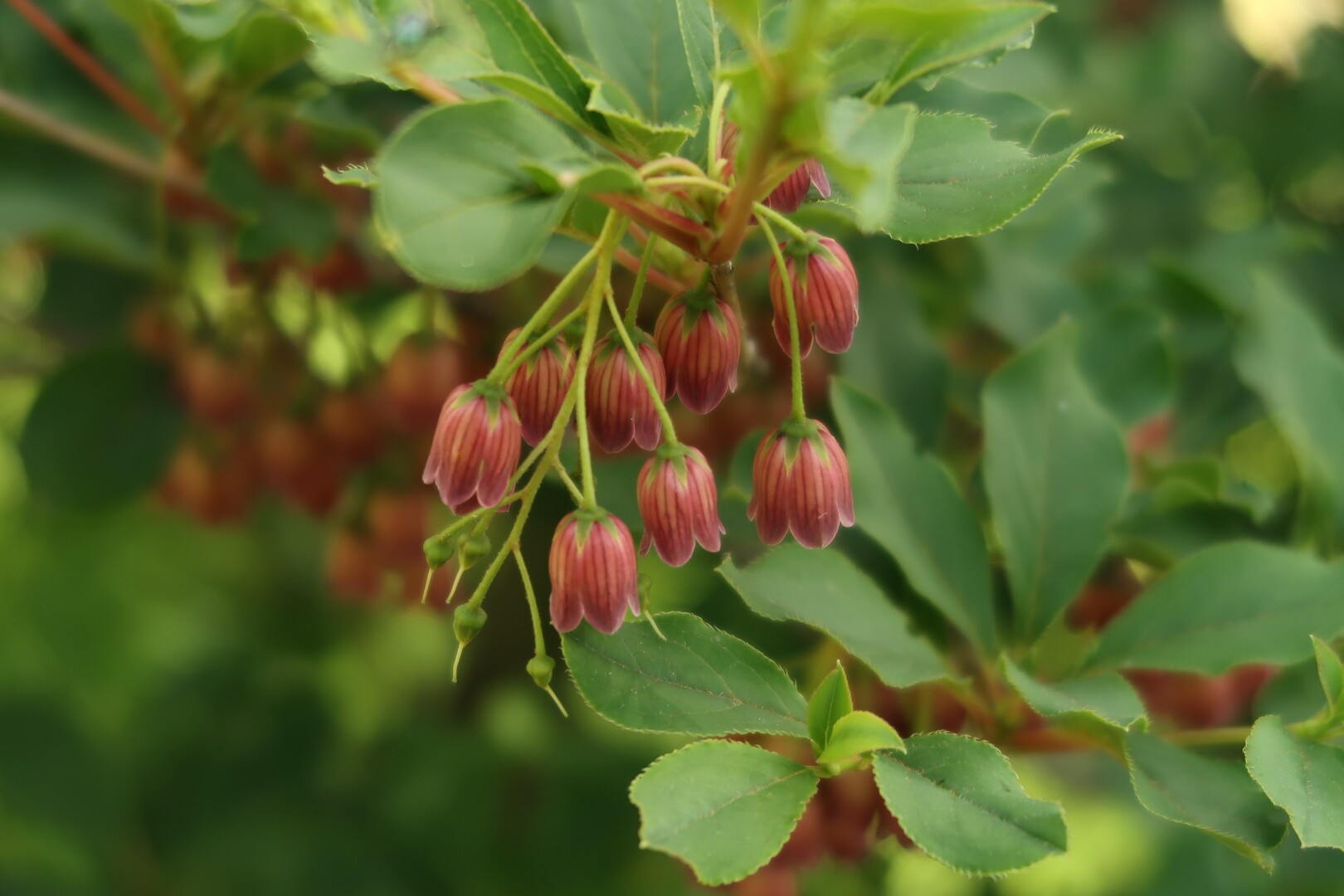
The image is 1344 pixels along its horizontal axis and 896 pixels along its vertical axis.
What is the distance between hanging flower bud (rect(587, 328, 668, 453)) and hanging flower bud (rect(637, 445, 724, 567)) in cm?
2

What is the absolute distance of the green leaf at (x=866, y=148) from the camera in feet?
1.74

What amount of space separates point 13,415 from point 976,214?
188cm

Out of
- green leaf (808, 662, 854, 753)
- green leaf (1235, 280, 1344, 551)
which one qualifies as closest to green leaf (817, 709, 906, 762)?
green leaf (808, 662, 854, 753)

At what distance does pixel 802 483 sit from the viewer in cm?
76

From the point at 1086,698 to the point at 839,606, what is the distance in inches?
7.6

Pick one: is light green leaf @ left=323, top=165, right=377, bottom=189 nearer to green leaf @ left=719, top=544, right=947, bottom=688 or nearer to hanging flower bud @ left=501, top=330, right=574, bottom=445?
hanging flower bud @ left=501, top=330, right=574, bottom=445

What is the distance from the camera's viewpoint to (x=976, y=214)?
2.34 ft

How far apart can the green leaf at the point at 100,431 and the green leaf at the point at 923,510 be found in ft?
2.98

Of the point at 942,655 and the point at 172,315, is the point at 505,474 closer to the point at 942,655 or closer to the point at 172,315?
the point at 942,655

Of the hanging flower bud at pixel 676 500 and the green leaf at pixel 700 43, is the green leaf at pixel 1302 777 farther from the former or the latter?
the green leaf at pixel 700 43

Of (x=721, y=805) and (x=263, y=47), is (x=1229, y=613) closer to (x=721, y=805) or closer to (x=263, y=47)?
(x=721, y=805)

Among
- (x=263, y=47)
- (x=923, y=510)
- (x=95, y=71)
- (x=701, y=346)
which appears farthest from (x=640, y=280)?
(x=95, y=71)

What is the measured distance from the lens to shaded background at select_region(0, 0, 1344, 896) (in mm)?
1302

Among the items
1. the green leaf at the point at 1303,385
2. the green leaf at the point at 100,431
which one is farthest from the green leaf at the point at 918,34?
the green leaf at the point at 100,431
